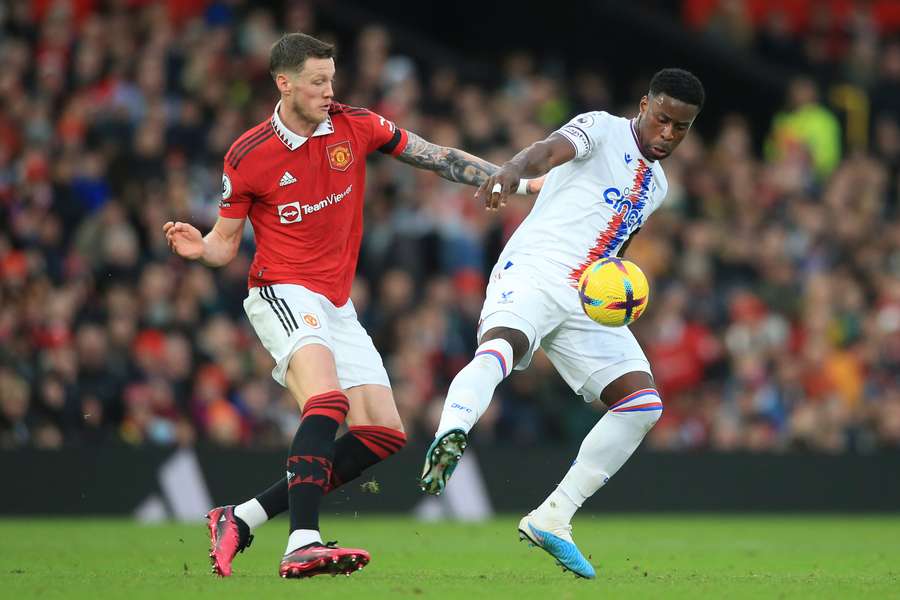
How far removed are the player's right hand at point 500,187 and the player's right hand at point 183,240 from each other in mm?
→ 1574

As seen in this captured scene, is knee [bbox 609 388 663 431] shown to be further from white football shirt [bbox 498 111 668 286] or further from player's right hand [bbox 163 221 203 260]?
player's right hand [bbox 163 221 203 260]

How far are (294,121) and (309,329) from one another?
1144 millimetres

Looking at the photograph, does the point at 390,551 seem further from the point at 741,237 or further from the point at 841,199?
the point at 841,199

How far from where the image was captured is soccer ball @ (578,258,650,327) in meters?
7.91

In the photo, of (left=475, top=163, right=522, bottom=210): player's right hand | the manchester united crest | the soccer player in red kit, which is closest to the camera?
(left=475, top=163, right=522, bottom=210): player's right hand

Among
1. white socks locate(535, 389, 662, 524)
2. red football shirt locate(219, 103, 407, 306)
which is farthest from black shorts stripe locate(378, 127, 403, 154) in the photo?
white socks locate(535, 389, 662, 524)

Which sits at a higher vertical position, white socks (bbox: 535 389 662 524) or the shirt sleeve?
the shirt sleeve

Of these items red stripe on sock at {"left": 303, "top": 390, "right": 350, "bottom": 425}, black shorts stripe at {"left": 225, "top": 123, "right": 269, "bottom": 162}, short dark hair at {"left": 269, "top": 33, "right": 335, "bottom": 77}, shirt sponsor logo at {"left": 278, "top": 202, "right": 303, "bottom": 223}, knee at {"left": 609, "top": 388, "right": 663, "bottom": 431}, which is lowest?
knee at {"left": 609, "top": 388, "right": 663, "bottom": 431}

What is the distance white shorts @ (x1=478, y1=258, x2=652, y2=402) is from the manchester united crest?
103 cm

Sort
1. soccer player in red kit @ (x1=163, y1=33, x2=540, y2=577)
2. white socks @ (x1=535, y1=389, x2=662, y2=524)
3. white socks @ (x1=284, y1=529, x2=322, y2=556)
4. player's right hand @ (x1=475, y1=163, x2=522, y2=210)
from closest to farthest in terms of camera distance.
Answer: player's right hand @ (x1=475, y1=163, x2=522, y2=210), white socks @ (x1=284, y1=529, x2=322, y2=556), soccer player in red kit @ (x1=163, y1=33, x2=540, y2=577), white socks @ (x1=535, y1=389, x2=662, y2=524)

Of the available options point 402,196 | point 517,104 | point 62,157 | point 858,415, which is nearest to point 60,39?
point 62,157

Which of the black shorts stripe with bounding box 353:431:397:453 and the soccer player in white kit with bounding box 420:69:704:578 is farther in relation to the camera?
the black shorts stripe with bounding box 353:431:397:453

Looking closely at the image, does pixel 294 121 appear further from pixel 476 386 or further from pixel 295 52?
pixel 476 386

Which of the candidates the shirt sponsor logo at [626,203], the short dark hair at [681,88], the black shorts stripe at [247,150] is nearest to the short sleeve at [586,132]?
the shirt sponsor logo at [626,203]
